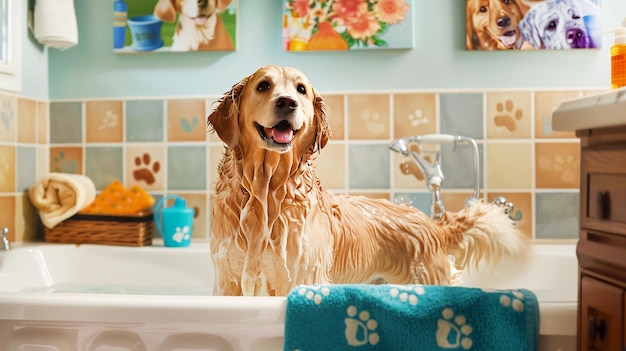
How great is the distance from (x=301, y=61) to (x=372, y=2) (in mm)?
367

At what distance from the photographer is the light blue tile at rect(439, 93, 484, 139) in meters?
2.41

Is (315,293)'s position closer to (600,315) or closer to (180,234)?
(600,315)

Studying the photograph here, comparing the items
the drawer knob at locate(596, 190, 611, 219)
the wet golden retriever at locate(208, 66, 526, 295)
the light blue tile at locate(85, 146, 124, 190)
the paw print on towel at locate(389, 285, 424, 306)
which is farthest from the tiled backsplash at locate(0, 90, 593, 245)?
the drawer knob at locate(596, 190, 611, 219)

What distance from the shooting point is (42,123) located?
249 centimetres

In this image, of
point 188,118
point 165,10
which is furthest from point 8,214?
point 165,10

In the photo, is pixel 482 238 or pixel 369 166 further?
pixel 369 166

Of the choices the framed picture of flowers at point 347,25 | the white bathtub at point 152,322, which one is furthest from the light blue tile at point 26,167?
the white bathtub at point 152,322

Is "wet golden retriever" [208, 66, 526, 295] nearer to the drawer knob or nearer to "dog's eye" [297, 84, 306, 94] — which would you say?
"dog's eye" [297, 84, 306, 94]

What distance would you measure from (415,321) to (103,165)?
1800 mm

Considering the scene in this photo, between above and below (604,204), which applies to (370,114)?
above

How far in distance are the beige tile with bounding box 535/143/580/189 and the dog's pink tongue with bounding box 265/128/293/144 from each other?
1335 millimetres

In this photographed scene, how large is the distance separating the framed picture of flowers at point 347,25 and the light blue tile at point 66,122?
3.02ft

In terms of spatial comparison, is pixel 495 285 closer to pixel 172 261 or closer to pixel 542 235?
pixel 542 235

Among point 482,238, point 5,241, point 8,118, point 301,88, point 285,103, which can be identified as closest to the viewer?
point 285,103
